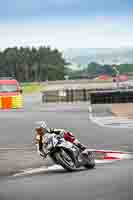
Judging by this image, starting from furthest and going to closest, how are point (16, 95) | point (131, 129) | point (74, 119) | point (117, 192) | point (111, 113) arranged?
point (16, 95) < point (111, 113) < point (74, 119) < point (131, 129) < point (117, 192)

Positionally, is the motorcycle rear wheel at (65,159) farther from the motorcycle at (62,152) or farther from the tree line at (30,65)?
the tree line at (30,65)

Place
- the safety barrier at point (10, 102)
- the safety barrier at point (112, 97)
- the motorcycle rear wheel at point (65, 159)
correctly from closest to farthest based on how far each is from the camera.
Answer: the motorcycle rear wheel at point (65, 159), the safety barrier at point (112, 97), the safety barrier at point (10, 102)

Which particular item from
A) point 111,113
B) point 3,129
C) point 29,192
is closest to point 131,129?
point 3,129

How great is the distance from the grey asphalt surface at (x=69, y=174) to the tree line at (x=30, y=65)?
142087 millimetres

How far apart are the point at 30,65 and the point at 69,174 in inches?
6762

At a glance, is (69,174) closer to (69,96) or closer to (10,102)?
(10,102)

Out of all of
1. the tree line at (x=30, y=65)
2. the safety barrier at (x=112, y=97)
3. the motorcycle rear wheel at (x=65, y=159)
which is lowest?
the tree line at (x=30, y=65)

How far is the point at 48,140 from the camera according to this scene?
1488cm

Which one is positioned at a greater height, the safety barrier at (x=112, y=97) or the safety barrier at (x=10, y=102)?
the safety barrier at (x=112, y=97)

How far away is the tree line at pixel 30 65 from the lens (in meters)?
175

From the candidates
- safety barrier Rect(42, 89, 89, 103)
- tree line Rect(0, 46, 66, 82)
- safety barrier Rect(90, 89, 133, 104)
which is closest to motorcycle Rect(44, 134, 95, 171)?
safety barrier Rect(90, 89, 133, 104)

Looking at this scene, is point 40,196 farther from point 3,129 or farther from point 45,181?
point 3,129

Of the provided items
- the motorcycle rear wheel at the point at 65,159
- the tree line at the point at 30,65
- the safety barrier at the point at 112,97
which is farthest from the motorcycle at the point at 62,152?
the tree line at the point at 30,65

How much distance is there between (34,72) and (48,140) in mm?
166499
